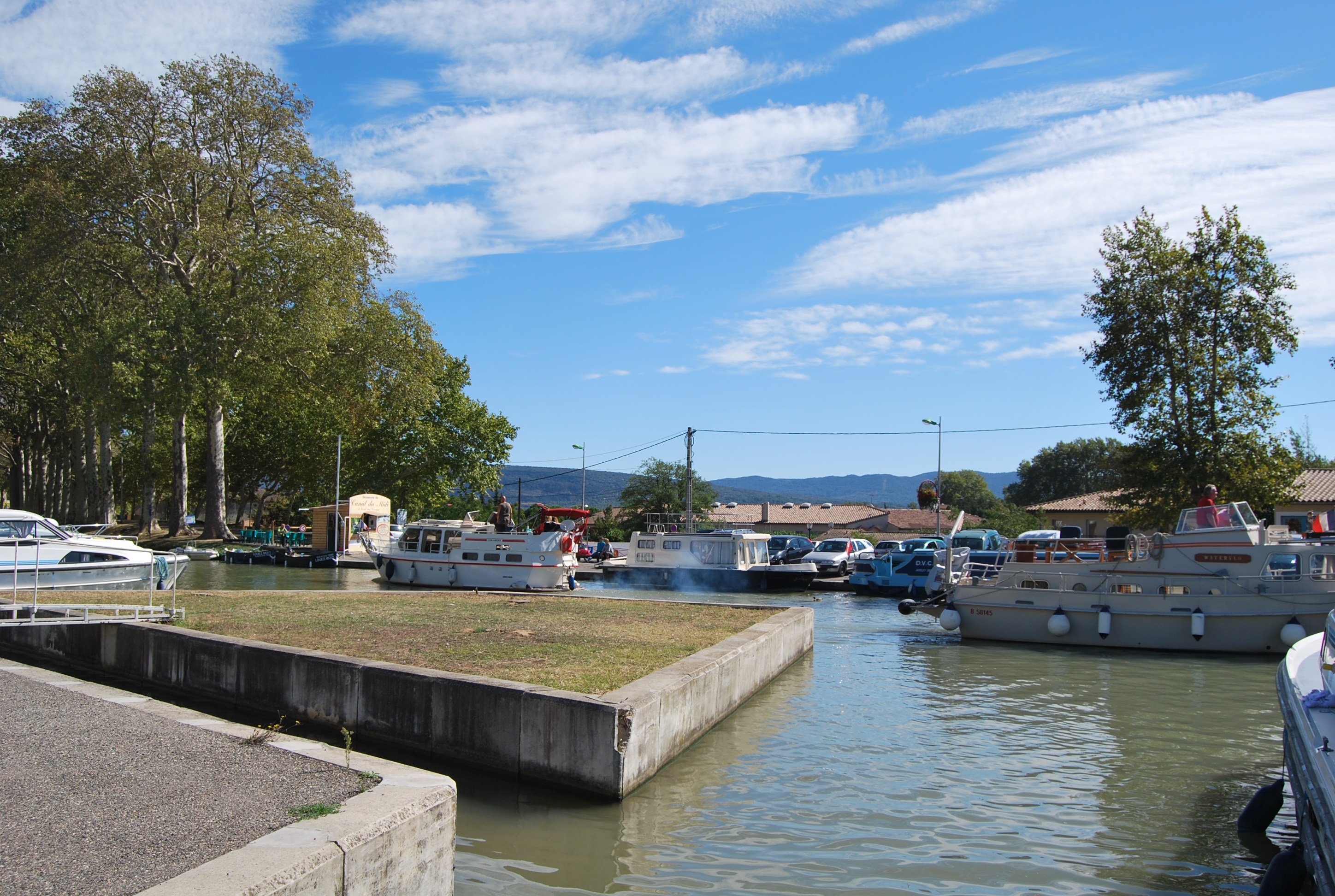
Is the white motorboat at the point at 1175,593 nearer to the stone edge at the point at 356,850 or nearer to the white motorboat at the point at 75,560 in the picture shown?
the white motorboat at the point at 75,560

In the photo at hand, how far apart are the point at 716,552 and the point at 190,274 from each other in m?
25.9

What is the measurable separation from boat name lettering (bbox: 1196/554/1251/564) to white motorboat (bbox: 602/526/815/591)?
17856 mm

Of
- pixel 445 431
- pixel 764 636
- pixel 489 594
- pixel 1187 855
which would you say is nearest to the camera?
pixel 1187 855

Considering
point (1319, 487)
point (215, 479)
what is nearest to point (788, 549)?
point (215, 479)

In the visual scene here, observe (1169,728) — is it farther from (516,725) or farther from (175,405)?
(175,405)

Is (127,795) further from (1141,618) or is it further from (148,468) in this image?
(148,468)

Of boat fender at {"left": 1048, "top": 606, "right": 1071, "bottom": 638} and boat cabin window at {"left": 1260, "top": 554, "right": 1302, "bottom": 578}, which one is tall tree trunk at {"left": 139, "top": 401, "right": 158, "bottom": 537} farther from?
boat cabin window at {"left": 1260, "top": 554, "right": 1302, "bottom": 578}

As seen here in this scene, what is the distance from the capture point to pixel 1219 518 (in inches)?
789

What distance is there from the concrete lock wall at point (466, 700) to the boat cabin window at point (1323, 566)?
13198 millimetres

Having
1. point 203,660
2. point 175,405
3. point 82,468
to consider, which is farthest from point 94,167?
point 203,660

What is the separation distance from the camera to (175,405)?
3922 centimetres

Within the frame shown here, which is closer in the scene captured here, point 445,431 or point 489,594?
point 489,594

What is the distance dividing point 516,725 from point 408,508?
56656 mm

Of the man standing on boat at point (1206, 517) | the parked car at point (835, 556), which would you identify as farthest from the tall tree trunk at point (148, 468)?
the man standing on boat at point (1206, 517)
